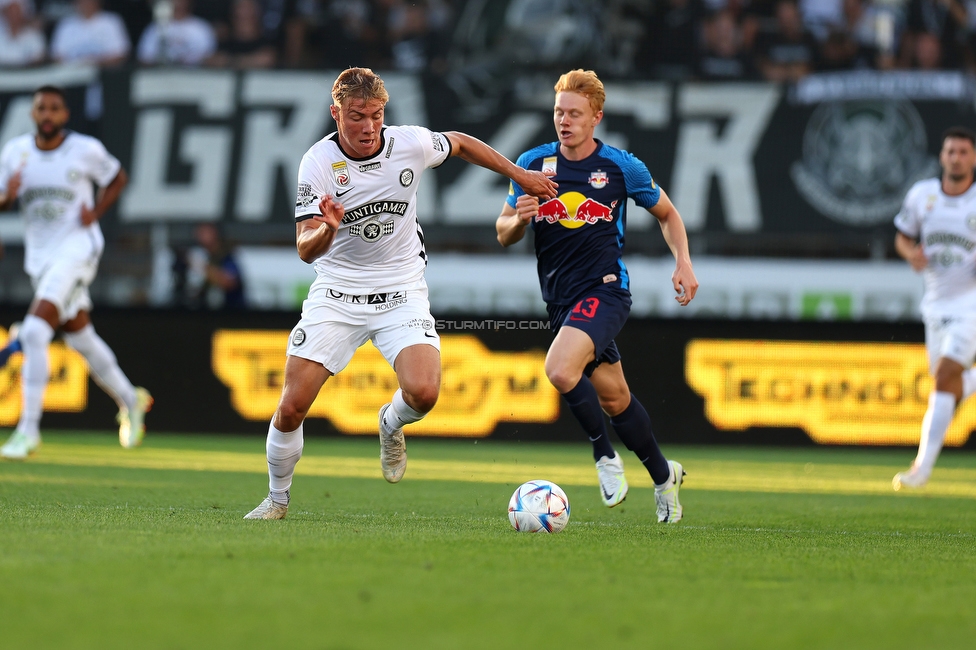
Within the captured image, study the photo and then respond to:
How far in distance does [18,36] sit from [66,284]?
670cm

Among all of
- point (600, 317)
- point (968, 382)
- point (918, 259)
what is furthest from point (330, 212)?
point (968, 382)

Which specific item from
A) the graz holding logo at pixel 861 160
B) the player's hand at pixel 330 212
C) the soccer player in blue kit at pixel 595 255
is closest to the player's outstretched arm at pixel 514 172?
the soccer player in blue kit at pixel 595 255

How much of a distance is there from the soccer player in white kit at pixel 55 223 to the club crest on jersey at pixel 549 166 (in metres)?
4.80

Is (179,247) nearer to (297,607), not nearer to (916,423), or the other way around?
(916,423)

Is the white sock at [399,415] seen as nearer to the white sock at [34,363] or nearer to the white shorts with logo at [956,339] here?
the white sock at [34,363]

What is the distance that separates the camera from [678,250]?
7027 millimetres

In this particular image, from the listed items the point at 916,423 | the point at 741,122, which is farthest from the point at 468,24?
the point at 916,423

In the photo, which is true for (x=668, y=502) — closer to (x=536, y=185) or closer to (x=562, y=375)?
(x=562, y=375)

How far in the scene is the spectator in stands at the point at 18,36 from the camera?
51.9 feet

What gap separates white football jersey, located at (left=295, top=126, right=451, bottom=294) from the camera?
20.9 feet

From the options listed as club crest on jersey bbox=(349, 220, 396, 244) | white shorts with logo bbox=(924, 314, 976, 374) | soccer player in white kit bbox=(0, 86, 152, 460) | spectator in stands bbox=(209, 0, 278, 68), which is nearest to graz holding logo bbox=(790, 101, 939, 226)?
white shorts with logo bbox=(924, 314, 976, 374)

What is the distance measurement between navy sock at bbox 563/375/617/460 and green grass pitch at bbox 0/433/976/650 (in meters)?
0.38

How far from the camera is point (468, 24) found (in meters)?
14.6

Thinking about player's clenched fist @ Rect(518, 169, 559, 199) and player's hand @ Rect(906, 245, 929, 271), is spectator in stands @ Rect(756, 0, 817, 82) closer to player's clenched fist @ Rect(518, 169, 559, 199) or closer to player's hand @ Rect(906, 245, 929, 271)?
player's hand @ Rect(906, 245, 929, 271)
